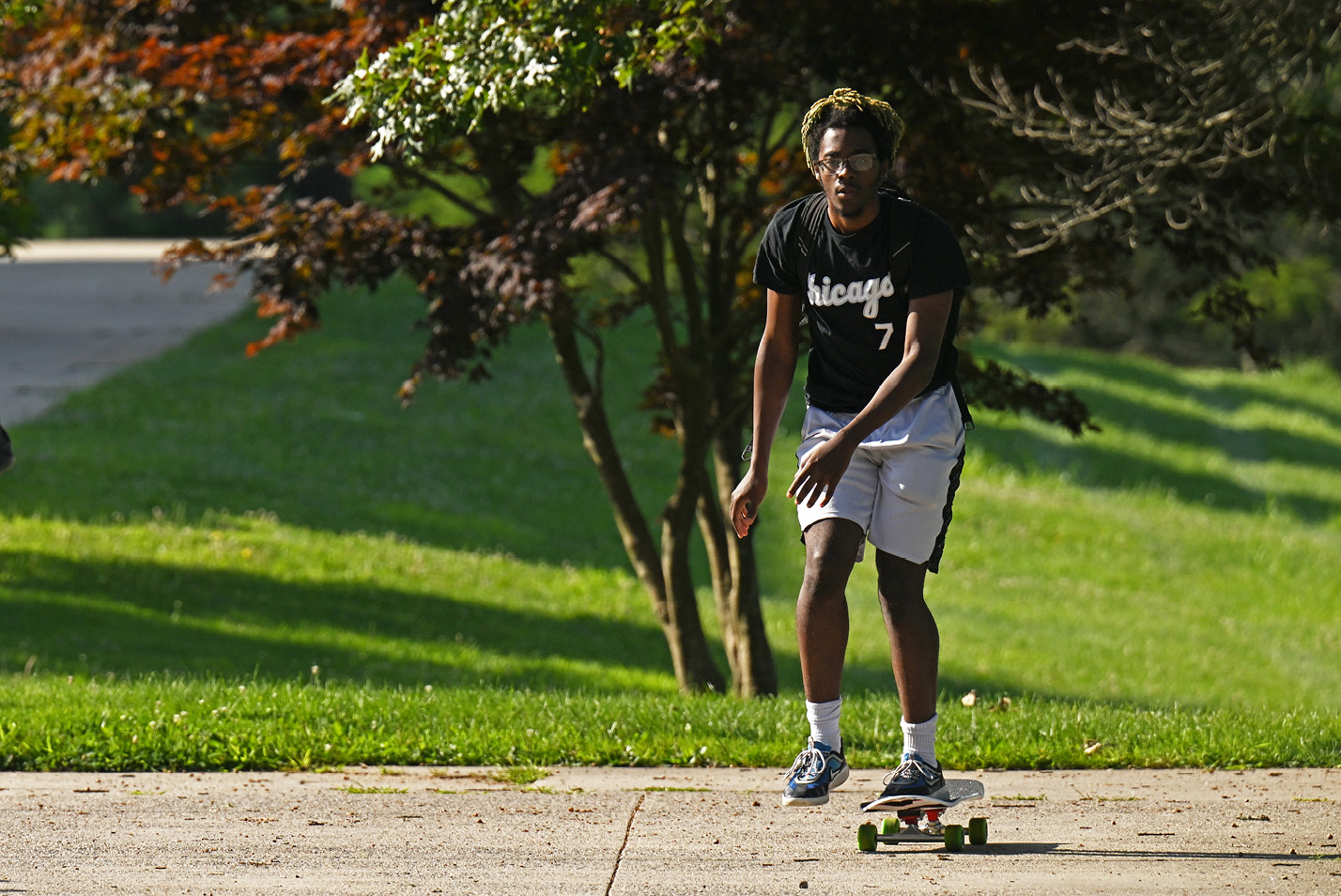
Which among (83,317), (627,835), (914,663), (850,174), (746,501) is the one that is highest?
(850,174)

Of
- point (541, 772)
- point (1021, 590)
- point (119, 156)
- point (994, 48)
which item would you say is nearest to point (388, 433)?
point (1021, 590)

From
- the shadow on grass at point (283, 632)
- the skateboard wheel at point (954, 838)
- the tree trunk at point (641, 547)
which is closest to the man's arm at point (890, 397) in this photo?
the skateboard wheel at point (954, 838)

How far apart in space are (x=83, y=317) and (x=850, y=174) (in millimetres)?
27554

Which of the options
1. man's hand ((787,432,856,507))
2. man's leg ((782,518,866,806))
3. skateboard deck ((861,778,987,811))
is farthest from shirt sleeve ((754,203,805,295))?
skateboard deck ((861,778,987,811))

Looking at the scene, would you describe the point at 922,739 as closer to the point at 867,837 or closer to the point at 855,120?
the point at 867,837

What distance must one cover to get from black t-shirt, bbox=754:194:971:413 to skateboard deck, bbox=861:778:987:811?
1.05 m

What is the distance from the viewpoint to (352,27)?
7.67m

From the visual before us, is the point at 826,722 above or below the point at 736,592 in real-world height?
above

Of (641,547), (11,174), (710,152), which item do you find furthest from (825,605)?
(11,174)

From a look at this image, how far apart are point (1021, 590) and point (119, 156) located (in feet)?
40.8

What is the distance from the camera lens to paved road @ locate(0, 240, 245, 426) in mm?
22766

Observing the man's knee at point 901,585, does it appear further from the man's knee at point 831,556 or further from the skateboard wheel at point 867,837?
the skateboard wheel at point 867,837

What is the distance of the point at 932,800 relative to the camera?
169 inches

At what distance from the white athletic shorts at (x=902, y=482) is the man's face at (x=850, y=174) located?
531 millimetres
